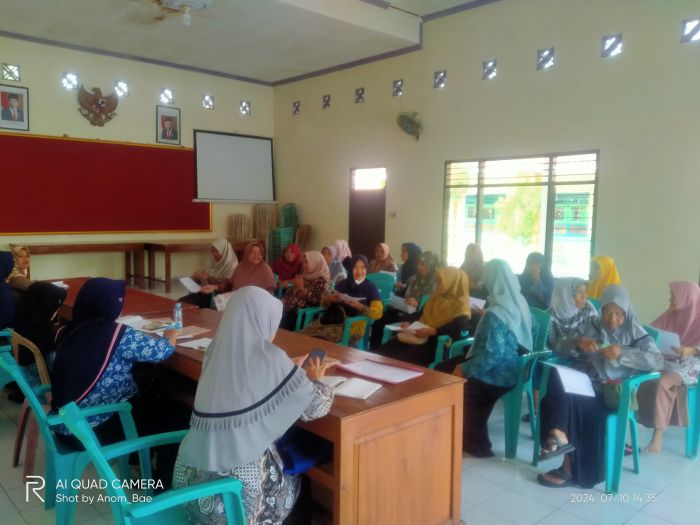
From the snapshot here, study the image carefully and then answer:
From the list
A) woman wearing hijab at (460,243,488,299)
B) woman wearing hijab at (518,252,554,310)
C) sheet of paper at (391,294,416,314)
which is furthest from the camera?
woman wearing hijab at (460,243,488,299)

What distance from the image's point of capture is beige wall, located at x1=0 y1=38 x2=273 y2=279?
8111mm

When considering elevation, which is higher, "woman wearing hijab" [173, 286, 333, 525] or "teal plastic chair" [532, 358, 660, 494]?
"woman wearing hijab" [173, 286, 333, 525]

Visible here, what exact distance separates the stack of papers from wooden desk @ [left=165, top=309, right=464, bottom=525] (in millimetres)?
29

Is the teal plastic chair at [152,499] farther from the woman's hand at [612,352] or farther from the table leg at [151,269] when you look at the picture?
the table leg at [151,269]

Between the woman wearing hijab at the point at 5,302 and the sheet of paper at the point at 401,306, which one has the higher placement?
the woman wearing hijab at the point at 5,302

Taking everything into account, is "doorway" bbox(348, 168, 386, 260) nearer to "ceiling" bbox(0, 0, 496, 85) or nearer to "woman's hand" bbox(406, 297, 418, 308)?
"ceiling" bbox(0, 0, 496, 85)

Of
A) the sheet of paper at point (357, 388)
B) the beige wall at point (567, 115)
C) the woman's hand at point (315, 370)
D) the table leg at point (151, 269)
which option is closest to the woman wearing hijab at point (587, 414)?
the sheet of paper at point (357, 388)

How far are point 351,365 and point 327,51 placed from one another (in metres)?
6.99

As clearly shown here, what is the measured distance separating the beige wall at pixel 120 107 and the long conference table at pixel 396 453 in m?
7.29

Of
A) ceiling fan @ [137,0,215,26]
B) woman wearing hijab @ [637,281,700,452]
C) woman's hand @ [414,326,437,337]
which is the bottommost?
woman wearing hijab @ [637,281,700,452]

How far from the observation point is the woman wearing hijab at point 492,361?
312cm

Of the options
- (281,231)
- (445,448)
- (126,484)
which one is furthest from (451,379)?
(281,231)

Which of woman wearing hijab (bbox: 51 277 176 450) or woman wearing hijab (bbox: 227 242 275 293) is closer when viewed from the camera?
woman wearing hijab (bbox: 51 277 176 450)

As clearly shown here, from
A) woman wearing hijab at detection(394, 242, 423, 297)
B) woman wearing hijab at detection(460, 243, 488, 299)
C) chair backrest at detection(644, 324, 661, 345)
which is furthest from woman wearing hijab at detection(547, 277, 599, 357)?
woman wearing hijab at detection(394, 242, 423, 297)
